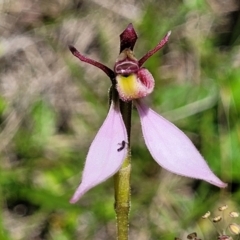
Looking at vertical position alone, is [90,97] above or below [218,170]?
above

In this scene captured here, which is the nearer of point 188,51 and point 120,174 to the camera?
point 120,174

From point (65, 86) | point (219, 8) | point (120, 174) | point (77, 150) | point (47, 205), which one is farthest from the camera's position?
point (219, 8)

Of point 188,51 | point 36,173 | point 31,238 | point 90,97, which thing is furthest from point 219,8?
point 31,238

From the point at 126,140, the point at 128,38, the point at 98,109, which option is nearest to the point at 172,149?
the point at 126,140

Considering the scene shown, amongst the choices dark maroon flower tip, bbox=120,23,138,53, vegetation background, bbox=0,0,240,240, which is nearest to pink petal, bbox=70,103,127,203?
dark maroon flower tip, bbox=120,23,138,53

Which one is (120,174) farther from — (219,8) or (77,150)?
(219,8)

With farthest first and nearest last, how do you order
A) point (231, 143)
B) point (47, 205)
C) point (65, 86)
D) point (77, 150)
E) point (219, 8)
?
point (219, 8) < point (65, 86) < point (77, 150) < point (231, 143) < point (47, 205)

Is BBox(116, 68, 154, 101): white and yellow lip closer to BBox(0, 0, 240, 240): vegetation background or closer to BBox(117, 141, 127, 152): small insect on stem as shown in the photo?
BBox(117, 141, 127, 152): small insect on stem
